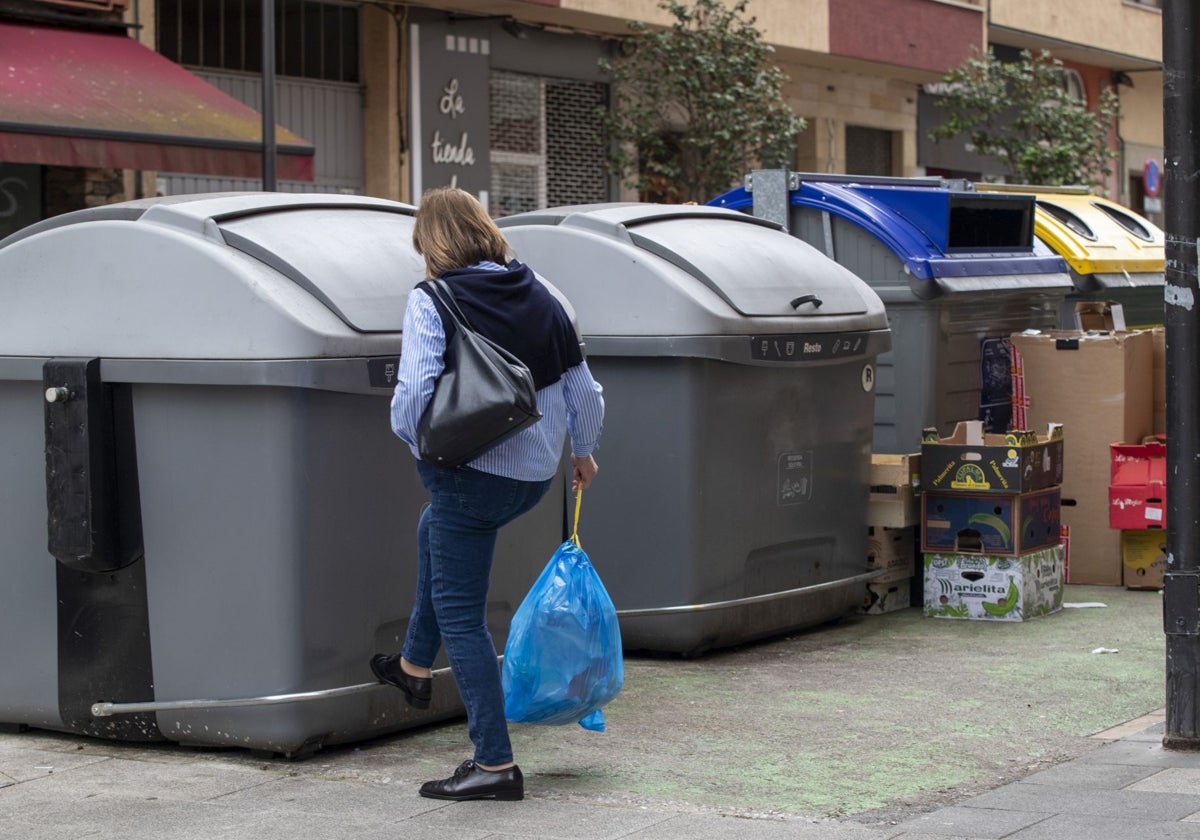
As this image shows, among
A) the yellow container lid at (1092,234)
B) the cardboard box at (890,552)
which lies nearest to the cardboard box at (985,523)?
the cardboard box at (890,552)

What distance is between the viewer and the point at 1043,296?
28.6 feet

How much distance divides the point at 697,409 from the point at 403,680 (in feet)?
6.01

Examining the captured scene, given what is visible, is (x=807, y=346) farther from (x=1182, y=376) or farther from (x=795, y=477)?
(x=1182, y=376)

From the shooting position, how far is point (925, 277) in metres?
7.71

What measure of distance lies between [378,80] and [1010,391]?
818 cm

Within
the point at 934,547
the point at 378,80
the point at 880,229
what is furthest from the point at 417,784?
the point at 378,80

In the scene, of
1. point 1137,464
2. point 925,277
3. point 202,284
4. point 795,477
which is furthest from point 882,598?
point 202,284

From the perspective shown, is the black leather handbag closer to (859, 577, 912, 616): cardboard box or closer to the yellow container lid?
(859, 577, 912, 616): cardboard box

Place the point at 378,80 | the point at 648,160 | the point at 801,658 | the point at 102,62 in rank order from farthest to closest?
1. the point at 648,160
2. the point at 378,80
3. the point at 102,62
4. the point at 801,658

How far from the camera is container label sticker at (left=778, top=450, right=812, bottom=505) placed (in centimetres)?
672

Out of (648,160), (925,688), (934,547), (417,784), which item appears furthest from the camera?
(648,160)

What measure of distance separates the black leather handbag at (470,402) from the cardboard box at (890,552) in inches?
131

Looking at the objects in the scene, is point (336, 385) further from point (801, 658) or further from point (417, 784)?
point (801, 658)

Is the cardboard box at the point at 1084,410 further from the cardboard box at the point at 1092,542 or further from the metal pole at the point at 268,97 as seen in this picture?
the metal pole at the point at 268,97
